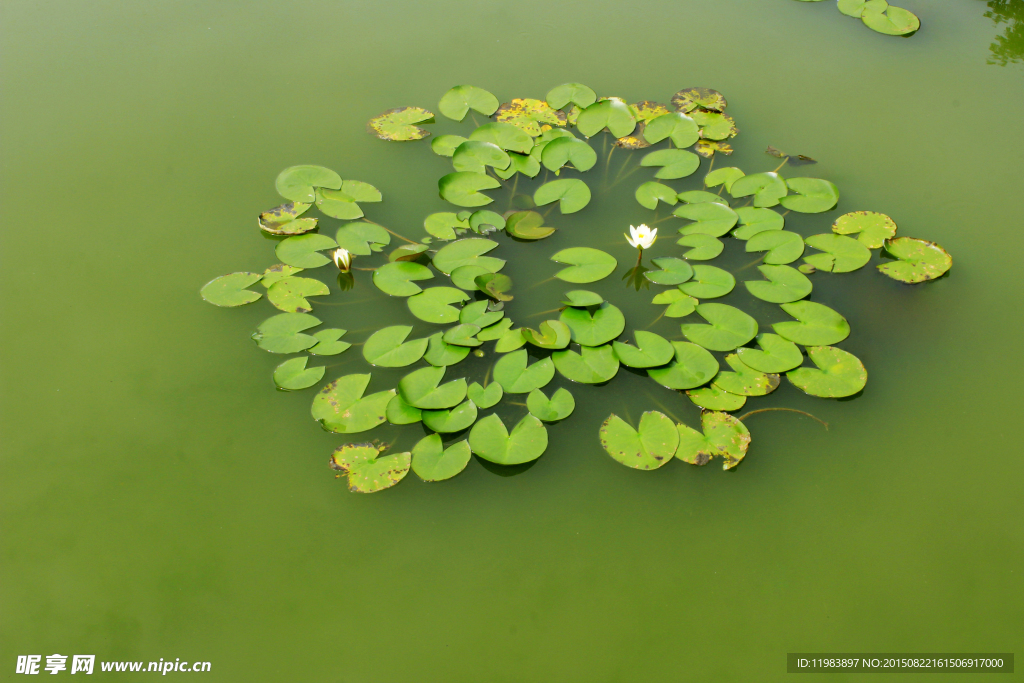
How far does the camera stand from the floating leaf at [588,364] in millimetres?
2465

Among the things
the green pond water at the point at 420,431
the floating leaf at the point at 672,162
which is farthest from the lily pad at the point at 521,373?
the floating leaf at the point at 672,162

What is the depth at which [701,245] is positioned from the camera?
289 cm

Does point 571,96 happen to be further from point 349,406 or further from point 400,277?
point 349,406

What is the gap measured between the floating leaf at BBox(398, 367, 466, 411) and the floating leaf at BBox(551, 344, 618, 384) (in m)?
0.40

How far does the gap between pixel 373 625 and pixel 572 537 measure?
706 mm

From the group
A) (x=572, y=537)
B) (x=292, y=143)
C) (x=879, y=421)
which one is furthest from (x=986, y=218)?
(x=292, y=143)

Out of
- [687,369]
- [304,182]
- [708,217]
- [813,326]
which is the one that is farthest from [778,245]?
[304,182]

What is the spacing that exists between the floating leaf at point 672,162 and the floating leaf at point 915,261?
970 millimetres

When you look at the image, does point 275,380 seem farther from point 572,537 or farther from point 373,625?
point 572,537

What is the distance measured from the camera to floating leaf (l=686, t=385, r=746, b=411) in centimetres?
241

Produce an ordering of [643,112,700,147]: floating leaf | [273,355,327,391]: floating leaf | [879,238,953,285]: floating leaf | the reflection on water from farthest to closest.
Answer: the reflection on water < [643,112,700,147]: floating leaf < [879,238,953,285]: floating leaf < [273,355,327,391]: floating leaf

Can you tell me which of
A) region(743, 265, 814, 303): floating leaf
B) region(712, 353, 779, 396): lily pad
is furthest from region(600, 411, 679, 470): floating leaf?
region(743, 265, 814, 303): floating leaf

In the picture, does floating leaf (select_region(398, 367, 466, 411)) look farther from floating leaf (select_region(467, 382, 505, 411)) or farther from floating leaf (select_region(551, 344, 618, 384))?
floating leaf (select_region(551, 344, 618, 384))

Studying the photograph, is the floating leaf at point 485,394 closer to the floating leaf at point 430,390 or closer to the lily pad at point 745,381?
the floating leaf at point 430,390
